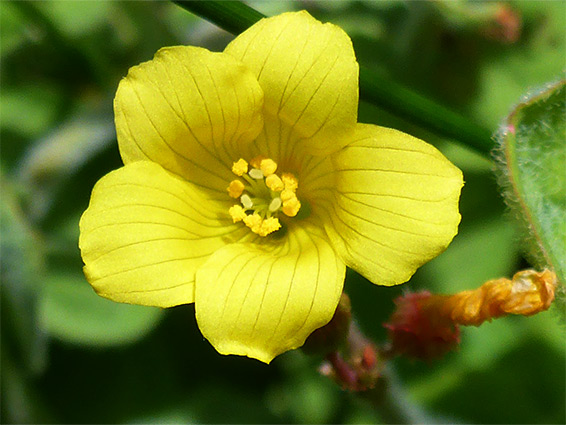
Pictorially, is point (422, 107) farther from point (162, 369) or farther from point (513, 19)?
point (162, 369)

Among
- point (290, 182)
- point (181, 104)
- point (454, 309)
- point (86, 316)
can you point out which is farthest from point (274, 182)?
point (86, 316)

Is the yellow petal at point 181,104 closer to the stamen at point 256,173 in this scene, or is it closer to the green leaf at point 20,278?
the stamen at point 256,173

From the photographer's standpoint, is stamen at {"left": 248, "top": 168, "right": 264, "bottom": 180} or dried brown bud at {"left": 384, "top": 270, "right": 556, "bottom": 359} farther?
stamen at {"left": 248, "top": 168, "right": 264, "bottom": 180}

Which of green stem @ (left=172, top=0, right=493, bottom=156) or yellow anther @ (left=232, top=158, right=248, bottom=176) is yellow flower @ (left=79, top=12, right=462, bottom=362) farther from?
green stem @ (left=172, top=0, right=493, bottom=156)

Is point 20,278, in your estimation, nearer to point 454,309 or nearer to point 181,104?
point 181,104

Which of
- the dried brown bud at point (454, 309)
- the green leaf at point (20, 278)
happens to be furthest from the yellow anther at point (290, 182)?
the green leaf at point (20, 278)

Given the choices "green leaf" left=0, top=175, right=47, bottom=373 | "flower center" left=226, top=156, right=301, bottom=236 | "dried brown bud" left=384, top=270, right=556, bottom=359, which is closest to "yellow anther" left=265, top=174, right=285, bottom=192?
"flower center" left=226, top=156, right=301, bottom=236

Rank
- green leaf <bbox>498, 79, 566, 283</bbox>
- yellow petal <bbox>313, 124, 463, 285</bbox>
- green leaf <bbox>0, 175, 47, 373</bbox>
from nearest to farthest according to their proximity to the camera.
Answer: yellow petal <bbox>313, 124, 463, 285</bbox>, green leaf <bbox>498, 79, 566, 283</bbox>, green leaf <bbox>0, 175, 47, 373</bbox>
